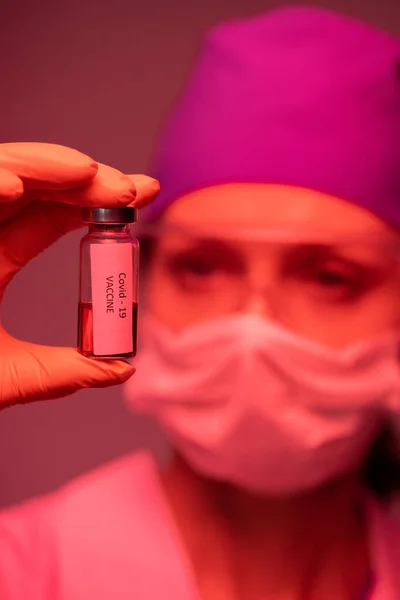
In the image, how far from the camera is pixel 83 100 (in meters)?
1.55

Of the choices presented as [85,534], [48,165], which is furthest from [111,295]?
[85,534]

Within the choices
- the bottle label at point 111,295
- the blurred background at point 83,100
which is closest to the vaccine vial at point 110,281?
the bottle label at point 111,295

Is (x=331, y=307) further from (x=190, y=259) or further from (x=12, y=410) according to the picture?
(x=12, y=410)

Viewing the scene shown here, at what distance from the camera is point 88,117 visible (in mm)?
1543

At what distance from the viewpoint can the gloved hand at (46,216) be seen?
70 cm

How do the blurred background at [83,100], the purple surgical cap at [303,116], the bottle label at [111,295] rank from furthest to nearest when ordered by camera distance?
1. the blurred background at [83,100]
2. the purple surgical cap at [303,116]
3. the bottle label at [111,295]

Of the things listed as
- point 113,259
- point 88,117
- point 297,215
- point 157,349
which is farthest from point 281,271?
point 88,117

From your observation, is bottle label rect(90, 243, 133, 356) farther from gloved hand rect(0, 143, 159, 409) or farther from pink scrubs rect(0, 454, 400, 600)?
pink scrubs rect(0, 454, 400, 600)

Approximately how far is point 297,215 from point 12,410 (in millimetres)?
839

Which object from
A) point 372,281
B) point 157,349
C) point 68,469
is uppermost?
point 372,281

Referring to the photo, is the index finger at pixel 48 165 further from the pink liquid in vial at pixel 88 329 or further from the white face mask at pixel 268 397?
the white face mask at pixel 268 397

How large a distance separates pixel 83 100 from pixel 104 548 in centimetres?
90

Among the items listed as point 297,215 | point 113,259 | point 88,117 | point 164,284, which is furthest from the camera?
point 88,117

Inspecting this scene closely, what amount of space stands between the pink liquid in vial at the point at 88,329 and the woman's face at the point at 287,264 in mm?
330
